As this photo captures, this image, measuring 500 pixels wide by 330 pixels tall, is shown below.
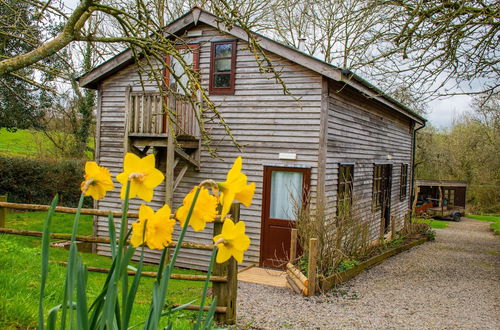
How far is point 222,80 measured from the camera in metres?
11.2

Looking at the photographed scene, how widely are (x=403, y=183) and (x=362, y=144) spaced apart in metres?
6.64

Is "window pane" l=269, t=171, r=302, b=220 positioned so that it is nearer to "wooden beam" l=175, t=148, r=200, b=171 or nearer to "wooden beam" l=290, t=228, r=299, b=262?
"wooden beam" l=290, t=228, r=299, b=262

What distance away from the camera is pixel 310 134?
10.3 meters

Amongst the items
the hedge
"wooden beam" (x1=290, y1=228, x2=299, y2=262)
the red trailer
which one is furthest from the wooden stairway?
the red trailer

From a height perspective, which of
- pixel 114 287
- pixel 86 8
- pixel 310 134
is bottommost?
pixel 114 287

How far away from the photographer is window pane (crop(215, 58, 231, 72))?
1112 cm

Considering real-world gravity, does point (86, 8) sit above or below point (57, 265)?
above

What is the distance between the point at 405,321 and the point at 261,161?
4923 millimetres

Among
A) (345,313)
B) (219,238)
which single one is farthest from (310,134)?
(219,238)

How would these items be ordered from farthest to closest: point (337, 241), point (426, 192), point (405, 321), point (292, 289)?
point (426, 192) → point (337, 241) → point (292, 289) → point (405, 321)

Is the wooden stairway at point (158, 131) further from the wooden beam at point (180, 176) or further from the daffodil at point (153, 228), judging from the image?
the daffodil at point (153, 228)

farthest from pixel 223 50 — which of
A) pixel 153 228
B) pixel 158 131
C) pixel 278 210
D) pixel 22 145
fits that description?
pixel 22 145

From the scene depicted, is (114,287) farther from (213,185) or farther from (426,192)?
(426,192)

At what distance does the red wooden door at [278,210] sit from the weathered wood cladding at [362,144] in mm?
774
